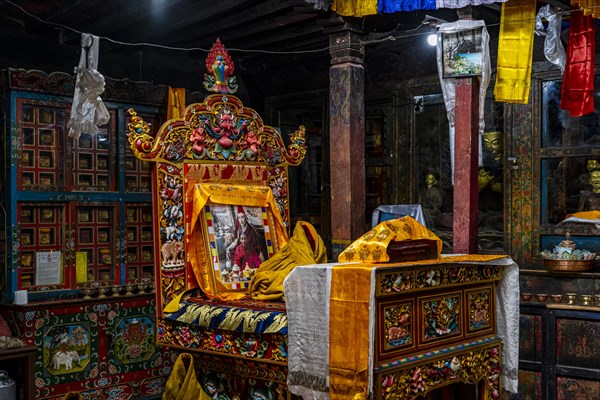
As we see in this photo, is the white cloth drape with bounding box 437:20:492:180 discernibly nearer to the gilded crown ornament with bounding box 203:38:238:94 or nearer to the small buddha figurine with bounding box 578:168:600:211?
the gilded crown ornament with bounding box 203:38:238:94

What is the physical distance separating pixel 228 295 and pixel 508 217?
348 cm

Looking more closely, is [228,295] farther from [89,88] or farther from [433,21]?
[433,21]

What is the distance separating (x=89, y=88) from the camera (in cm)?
592

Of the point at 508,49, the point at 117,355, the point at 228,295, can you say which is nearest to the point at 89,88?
the point at 228,295

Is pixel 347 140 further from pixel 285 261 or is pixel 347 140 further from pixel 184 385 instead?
pixel 184 385

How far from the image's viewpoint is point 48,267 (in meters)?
6.66

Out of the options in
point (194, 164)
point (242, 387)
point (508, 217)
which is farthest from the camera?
point (508, 217)

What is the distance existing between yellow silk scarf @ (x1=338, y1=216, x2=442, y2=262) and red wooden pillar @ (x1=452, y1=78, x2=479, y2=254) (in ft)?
2.56

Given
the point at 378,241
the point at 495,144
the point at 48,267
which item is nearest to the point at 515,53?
the point at 495,144

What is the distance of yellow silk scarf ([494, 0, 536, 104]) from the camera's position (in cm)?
582

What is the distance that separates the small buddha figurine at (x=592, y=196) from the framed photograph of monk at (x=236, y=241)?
3304 millimetres

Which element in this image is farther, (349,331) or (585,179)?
(585,179)

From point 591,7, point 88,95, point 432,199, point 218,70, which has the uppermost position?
point 591,7

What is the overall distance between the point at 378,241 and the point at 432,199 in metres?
3.90
